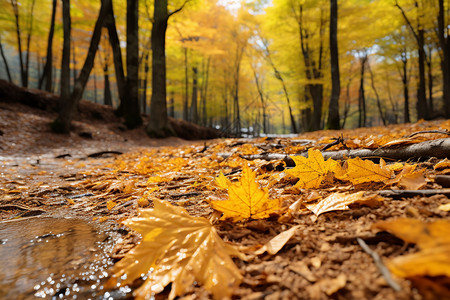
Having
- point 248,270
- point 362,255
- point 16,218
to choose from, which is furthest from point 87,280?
point 16,218

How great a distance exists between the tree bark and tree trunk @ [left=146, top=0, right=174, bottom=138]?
3.33 feet

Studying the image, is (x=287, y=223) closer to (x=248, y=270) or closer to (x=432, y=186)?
(x=248, y=270)

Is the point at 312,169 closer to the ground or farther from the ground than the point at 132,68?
closer to the ground

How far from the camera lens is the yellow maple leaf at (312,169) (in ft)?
3.92

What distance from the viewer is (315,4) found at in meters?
10.5

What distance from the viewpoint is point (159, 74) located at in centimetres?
816

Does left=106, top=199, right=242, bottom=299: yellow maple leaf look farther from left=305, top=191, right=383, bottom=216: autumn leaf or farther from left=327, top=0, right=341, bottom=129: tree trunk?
left=327, top=0, right=341, bottom=129: tree trunk

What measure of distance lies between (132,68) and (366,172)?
31.4 feet

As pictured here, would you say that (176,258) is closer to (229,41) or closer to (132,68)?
(132,68)

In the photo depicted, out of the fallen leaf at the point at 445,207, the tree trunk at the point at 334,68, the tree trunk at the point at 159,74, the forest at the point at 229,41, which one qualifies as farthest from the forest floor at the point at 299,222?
the tree trunk at the point at 334,68

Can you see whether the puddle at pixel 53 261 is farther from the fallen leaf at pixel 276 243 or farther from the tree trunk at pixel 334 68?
the tree trunk at pixel 334 68

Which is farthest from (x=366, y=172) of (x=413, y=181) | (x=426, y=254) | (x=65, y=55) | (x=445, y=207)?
(x=65, y=55)

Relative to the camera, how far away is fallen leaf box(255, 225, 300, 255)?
713mm

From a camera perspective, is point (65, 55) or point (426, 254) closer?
point (426, 254)
